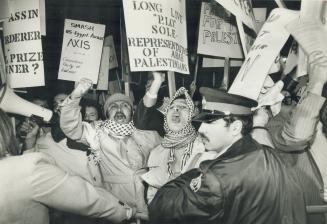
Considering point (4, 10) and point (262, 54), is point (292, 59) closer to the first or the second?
point (262, 54)

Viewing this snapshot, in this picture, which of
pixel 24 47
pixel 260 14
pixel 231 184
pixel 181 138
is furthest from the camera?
pixel 260 14

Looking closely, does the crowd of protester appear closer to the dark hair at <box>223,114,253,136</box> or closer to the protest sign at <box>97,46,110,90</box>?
the dark hair at <box>223,114,253,136</box>

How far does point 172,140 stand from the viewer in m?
3.49

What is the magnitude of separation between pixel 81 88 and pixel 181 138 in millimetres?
742

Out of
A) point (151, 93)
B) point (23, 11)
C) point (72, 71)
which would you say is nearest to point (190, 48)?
point (151, 93)

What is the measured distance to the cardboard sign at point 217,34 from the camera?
3857 millimetres

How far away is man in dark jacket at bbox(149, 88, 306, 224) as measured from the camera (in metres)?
2.96

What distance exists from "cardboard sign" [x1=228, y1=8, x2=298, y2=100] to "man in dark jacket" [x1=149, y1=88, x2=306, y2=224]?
101 millimetres

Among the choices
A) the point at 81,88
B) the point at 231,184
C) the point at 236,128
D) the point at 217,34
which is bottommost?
the point at 231,184

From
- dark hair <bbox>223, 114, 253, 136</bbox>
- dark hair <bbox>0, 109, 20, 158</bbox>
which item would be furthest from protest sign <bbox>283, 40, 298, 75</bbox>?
dark hair <bbox>0, 109, 20, 158</bbox>

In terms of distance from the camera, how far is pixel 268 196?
2.99 m

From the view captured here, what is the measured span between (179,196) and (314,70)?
113cm

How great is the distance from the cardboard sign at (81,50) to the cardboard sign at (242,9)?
36.6 inches

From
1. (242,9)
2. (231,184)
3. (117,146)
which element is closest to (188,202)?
(231,184)
